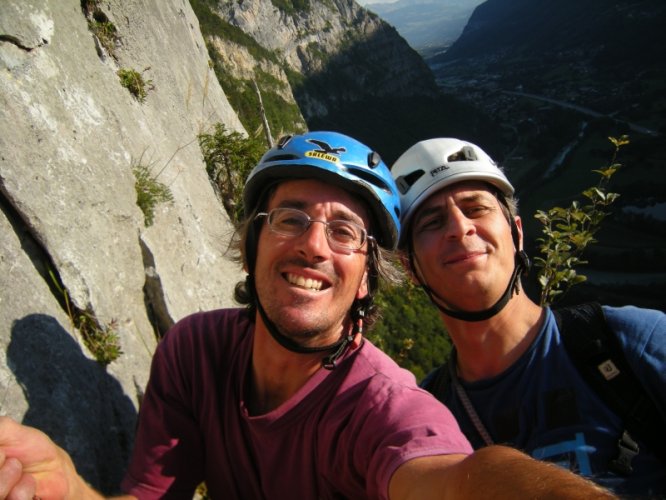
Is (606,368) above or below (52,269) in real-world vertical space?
below

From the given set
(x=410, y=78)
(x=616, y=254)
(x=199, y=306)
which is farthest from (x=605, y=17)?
(x=199, y=306)

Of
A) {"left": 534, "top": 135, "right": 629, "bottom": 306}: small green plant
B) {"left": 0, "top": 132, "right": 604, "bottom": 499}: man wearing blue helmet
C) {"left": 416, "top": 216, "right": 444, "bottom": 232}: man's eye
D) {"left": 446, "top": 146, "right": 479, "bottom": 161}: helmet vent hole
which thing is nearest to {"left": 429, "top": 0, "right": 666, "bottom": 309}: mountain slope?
{"left": 534, "top": 135, "right": 629, "bottom": 306}: small green plant

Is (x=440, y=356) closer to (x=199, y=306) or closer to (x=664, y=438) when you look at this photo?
(x=199, y=306)

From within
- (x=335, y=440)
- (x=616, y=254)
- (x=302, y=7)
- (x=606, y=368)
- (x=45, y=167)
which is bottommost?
(x=616, y=254)

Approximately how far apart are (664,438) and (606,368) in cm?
44

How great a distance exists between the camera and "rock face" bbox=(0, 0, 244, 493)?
2.97 meters

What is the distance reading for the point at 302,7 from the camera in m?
146

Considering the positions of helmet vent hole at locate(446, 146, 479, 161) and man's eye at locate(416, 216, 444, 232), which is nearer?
man's eye at locate(416, 216, 444, 232)

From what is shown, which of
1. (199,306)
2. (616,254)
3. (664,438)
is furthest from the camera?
(616,254)

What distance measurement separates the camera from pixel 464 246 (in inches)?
124

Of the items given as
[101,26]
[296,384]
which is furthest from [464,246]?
[101,26]

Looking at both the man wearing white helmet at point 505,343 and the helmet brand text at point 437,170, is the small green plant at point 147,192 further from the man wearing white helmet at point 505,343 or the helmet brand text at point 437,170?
the helmet brand text at point 437,170

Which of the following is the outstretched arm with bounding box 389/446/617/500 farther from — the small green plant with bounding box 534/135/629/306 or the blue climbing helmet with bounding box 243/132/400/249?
the small green plant with bounding box 534/135/629/306

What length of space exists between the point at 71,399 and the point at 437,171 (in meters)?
3.26
